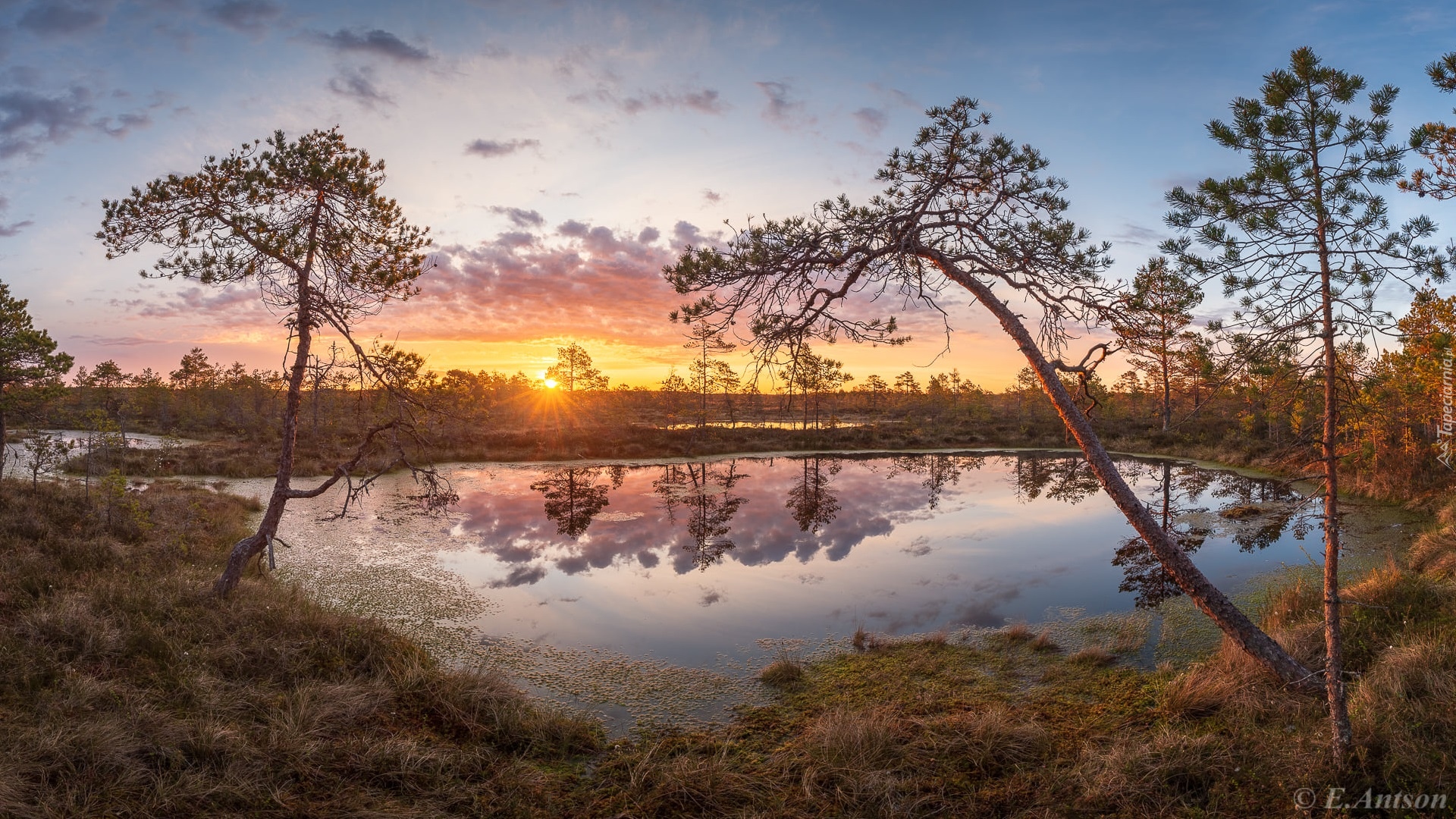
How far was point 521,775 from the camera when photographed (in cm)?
576

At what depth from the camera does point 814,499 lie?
24109 mm

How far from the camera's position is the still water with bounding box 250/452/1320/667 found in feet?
37.6

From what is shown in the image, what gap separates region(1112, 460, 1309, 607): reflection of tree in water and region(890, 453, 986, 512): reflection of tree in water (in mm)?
7322

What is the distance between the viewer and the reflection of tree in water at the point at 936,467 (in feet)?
87.8

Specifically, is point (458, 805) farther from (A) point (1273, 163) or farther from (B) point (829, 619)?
(A) point (1273, 163)

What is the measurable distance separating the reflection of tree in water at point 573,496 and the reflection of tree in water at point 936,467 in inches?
485

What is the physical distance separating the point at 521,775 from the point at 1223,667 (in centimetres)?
785

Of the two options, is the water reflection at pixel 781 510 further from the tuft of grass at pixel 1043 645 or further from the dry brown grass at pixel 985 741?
the dry brown grass at pixel 985 741

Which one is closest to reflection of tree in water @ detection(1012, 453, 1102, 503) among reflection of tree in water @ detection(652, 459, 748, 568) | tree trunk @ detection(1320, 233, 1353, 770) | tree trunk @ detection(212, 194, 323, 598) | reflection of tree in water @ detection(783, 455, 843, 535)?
reflection of tree in water @ detection(783, 455, 843, 535)

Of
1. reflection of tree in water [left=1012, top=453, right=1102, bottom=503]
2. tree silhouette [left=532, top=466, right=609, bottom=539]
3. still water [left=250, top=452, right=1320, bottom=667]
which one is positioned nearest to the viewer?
still water [left=250, top=452, right=1320, bottom=667]

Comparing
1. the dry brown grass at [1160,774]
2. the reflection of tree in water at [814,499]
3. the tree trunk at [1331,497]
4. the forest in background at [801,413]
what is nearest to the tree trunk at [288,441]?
the forest in background at [801,413]

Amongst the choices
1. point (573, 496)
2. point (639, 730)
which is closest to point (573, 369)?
point (573, 496)

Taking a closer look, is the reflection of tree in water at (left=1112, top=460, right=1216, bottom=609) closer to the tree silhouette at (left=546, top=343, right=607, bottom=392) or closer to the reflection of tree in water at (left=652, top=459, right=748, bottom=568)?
the reflection of tree in water at (left=652, top=459, right=748, bottom=568)

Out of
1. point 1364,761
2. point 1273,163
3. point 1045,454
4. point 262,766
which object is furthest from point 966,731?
point 1045,454
